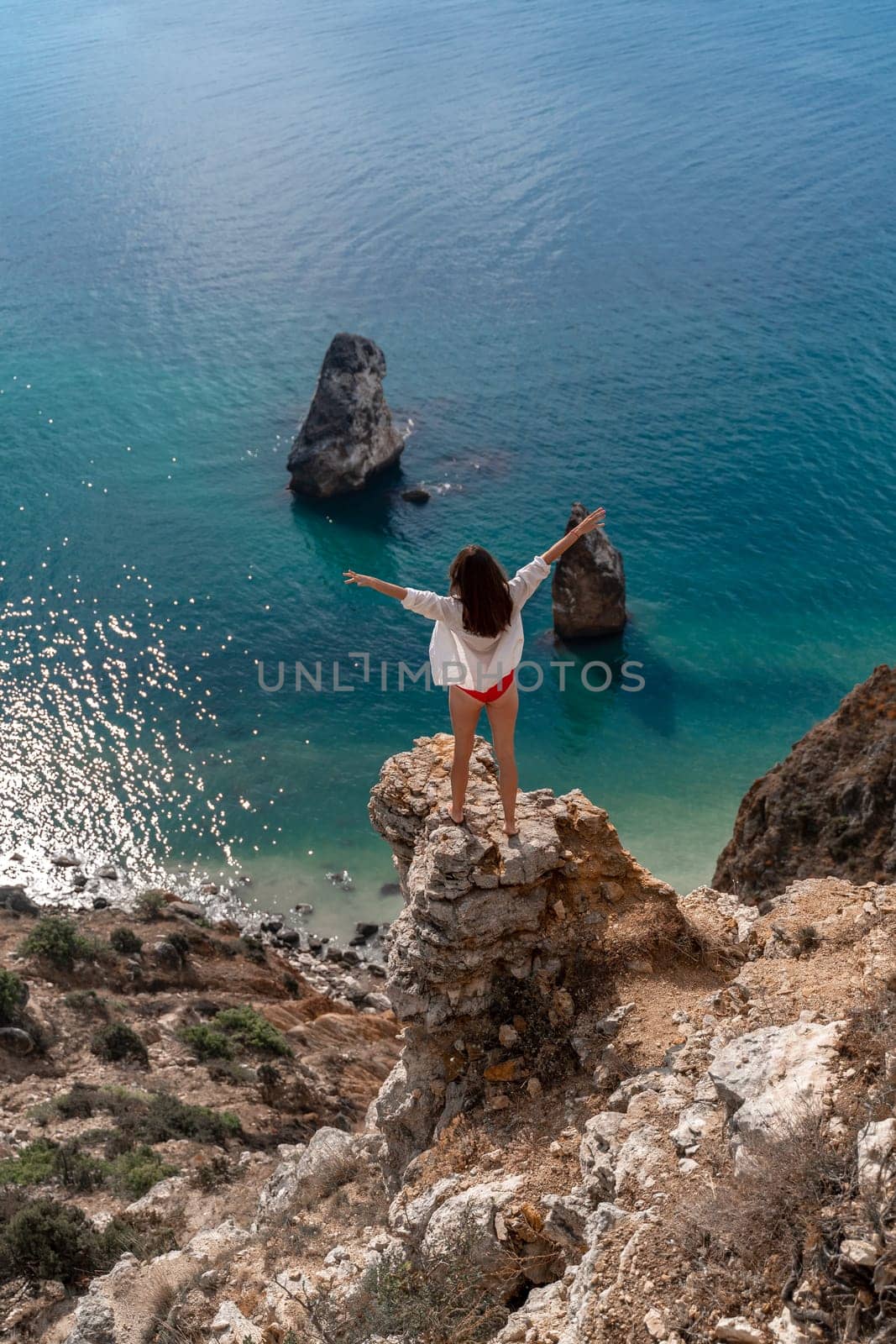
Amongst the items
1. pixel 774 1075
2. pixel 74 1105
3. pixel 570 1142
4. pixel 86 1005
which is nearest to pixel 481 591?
pixel 774 1075

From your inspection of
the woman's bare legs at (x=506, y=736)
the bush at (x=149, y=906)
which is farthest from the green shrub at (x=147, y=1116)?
the woman's bare legs at (x=506, y=736)

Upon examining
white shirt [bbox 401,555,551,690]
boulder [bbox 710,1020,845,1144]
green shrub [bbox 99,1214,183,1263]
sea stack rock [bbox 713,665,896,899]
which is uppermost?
white shirt [bbox 401,555,551,690]

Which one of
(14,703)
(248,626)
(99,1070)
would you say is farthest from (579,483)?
(99,1070)

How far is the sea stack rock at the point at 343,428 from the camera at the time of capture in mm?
55969

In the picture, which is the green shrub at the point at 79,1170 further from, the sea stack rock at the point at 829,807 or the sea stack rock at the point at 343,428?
the sea stack rock at the point at 343,428

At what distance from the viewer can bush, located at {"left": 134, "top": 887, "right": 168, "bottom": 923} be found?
31281 mm

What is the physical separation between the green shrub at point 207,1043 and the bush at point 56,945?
430cm

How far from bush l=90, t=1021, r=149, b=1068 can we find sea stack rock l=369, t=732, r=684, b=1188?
1164cm

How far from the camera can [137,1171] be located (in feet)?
57.5

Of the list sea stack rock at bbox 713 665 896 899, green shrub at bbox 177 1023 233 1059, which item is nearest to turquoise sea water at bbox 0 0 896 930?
green shrub at bbox 177 1023 233 1059

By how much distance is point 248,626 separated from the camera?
48875 millimetres

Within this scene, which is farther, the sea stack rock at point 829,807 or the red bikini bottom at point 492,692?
the sea stack rock at point 829,807

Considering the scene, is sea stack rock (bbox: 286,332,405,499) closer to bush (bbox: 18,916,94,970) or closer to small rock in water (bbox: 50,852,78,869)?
small rock in water (bbox: 50,852,78,869)

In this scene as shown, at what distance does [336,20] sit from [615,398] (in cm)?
10634
